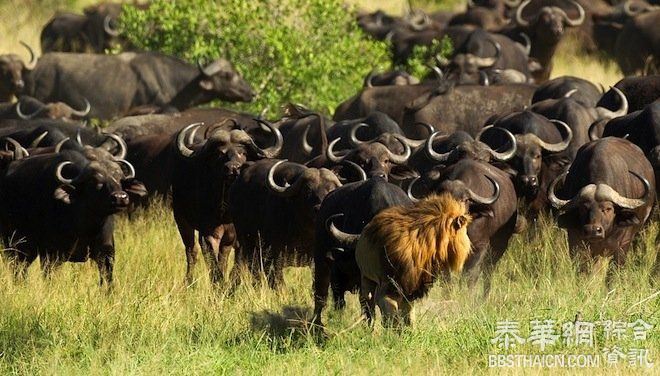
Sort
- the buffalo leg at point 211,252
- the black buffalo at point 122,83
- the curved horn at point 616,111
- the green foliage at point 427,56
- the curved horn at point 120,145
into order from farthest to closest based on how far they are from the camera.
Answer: the green foliage at point 427,56, the black buffalo at point 122,83, the curved horn at point 616,111, the curved horn at point 120,145, the buffalo leg at point 211,252

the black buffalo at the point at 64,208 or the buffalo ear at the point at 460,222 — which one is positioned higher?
the buffalo ear at the point at 460,222

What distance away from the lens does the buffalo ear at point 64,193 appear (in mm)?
12195

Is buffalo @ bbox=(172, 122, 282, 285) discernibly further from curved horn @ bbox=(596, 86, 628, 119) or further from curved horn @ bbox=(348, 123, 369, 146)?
curved horn @ bbox=(596, 86, 628, 119)

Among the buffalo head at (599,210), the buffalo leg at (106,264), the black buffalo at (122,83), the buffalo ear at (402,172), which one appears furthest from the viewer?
the black buffalo at (122,83)

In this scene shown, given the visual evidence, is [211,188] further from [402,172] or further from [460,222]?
[460,222]

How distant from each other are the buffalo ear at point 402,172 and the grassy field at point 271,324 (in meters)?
1.17

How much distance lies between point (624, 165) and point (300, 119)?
14.0 feet

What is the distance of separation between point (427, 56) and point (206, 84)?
4.25 m

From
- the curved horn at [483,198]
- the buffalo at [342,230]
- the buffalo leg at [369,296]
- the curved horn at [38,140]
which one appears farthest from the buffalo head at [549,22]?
the buffalo leg at [369,296]

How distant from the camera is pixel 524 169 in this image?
13.4 m

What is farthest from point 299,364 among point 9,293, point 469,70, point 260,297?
point 469,70

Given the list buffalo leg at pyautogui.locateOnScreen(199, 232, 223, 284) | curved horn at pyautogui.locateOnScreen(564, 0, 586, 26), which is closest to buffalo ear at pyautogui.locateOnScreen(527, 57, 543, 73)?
curved horn at pyautogui.locateOnScreen(564, 0, 586, 26)

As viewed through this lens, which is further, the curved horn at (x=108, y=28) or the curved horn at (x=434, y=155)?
the curved horn at (x=108, y=28)

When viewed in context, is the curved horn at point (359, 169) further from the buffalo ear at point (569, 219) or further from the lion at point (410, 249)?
the lion at point (410, 249)
